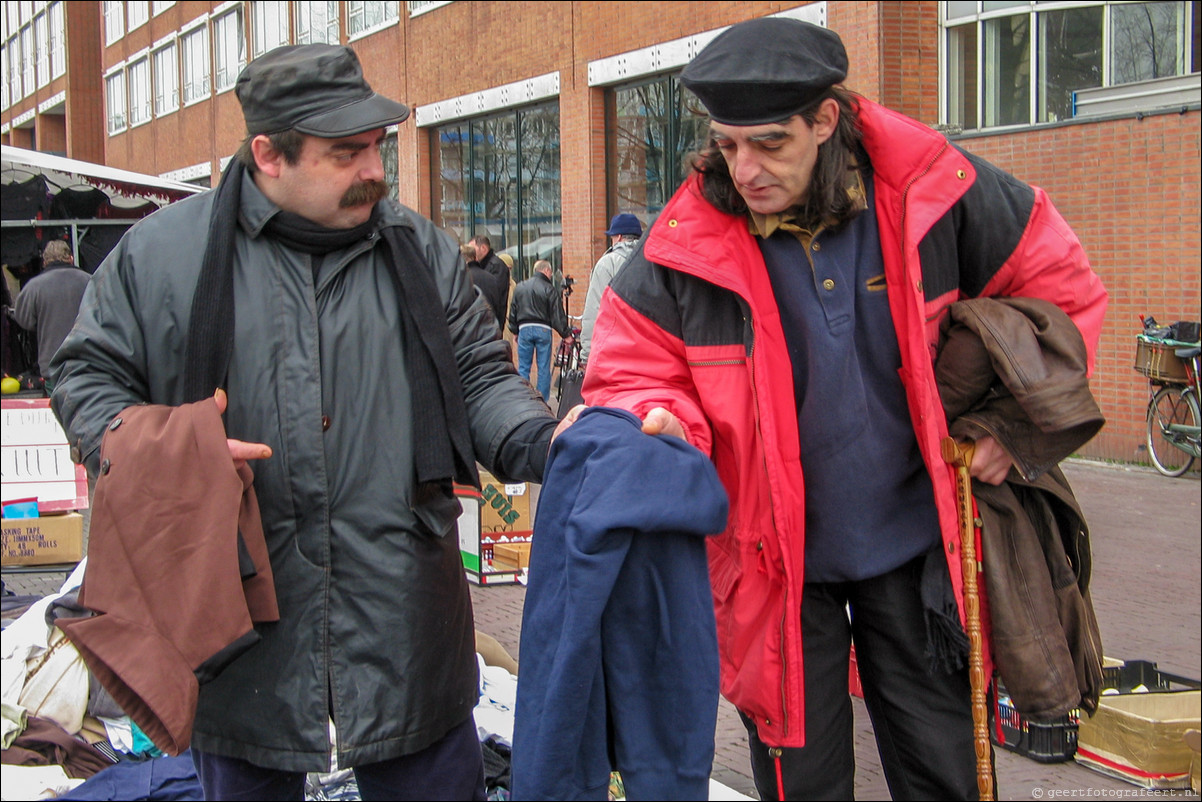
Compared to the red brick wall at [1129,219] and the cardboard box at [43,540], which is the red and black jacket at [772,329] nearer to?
the cardboard box at [43,540]

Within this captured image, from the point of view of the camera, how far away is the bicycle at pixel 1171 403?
9828mm

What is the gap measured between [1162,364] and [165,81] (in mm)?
31004

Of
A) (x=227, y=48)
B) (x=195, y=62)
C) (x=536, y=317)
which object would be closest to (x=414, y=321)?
(x=536, y=317)

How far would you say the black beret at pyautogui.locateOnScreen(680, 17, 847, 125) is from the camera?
2238mm

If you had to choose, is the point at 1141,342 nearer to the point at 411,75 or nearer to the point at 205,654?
the point at 205,654

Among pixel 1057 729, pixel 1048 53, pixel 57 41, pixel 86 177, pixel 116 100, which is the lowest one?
pixel 1057 729

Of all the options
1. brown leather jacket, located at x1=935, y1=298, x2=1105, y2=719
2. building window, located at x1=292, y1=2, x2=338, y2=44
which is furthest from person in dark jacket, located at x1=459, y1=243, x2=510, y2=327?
building window, located at x1=292, y1=2, x2=338, y2=44

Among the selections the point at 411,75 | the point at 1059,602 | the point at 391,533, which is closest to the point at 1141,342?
the point at 1059,602

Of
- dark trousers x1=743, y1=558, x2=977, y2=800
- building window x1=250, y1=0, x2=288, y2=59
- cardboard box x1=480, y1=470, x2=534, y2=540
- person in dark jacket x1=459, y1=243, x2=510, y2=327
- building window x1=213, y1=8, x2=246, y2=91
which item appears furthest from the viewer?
building window x1=213, y1=8, x2=246, y2=91

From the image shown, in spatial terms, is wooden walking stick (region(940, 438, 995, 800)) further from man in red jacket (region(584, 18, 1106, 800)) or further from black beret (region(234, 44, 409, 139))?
black beret (region(234, 44, 409, 139))

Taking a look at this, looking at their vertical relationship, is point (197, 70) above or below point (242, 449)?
above

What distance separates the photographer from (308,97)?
2.29 meters

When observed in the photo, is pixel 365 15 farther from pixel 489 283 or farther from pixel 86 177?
pixel 86 177

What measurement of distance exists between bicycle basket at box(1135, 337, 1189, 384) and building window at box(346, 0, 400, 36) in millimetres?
16946
